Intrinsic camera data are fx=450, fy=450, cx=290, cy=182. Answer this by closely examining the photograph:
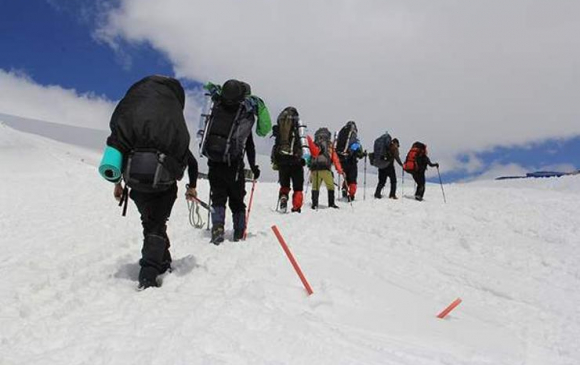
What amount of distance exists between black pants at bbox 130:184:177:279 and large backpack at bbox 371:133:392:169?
1015 centimetres

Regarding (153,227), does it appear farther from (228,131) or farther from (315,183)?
(315,183)

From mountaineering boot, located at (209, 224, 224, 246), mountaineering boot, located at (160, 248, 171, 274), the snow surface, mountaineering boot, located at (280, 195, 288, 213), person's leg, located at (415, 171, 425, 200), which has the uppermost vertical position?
person's leg, located at (415, 171, 425, 200)

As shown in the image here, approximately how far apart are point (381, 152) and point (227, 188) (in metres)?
8.39

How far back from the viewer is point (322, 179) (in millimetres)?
11305

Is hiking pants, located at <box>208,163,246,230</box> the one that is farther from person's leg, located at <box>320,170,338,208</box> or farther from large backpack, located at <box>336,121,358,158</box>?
large backpack, located at <box>336,121,358,158</box>

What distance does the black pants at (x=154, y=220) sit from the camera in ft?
14.3

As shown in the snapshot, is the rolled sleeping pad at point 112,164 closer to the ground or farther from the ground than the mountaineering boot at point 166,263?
farther from the ground

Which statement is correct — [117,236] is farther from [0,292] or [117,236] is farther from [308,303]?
[308,303]

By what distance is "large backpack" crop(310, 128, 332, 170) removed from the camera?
11.3m

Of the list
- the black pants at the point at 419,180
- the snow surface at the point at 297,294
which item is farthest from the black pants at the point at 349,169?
the snow surface at the point at 297,294

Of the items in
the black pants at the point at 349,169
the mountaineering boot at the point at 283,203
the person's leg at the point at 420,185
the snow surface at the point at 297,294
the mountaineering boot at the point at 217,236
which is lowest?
the snow surface at the point at 297,294

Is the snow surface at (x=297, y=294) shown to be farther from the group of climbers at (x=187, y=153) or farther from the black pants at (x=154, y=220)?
the group of climbers at (x=187, y=153)

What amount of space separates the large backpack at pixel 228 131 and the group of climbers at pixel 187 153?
0.6 inches


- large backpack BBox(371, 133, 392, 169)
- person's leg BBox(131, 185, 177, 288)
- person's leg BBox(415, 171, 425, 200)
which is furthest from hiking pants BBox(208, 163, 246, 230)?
person's leg BBox(415, 171, 425, 200)
